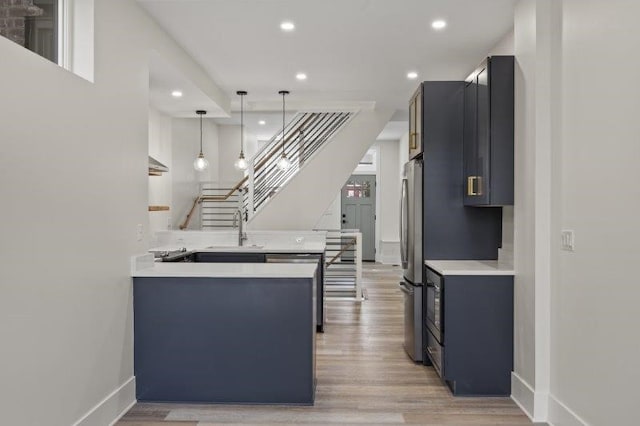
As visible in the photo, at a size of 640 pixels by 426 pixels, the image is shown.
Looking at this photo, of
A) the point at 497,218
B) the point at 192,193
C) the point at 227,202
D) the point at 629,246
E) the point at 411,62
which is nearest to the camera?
the point at 629,246

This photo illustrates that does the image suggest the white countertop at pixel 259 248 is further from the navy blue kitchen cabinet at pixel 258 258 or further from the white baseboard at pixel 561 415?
the white baseboard at pixel 561 415

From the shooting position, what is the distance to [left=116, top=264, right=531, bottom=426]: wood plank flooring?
298cm

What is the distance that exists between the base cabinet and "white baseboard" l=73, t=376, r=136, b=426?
7.26ft

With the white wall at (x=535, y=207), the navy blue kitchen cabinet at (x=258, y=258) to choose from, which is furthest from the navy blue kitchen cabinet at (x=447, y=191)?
the navy blue kitchen cabinet at (x=258, y=258)

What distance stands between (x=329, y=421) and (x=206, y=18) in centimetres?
311

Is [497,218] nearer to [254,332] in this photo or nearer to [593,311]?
[593,311]

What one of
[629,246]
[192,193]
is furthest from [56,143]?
[192,193]

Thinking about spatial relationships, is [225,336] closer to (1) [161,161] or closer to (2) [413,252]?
(2) [413,252]

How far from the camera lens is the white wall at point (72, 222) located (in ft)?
6.83

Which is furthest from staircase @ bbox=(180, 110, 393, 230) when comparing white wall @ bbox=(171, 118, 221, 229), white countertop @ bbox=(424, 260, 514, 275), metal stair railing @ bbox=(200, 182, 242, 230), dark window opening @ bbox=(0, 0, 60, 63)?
dark window opening @ bbox=(0, 0, 60, 63)

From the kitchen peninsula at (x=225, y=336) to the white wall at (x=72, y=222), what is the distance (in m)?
0.14

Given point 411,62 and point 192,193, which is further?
point 192,193

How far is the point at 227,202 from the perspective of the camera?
27.9 feet

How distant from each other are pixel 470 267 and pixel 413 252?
604 millimetres
